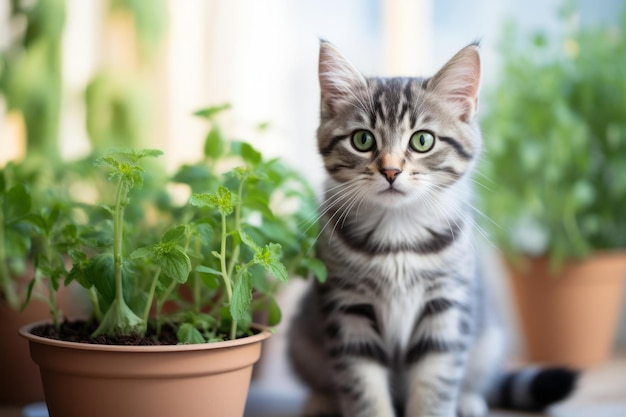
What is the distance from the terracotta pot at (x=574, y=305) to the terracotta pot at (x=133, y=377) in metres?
A: 1.23

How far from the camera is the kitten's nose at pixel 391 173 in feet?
4.26

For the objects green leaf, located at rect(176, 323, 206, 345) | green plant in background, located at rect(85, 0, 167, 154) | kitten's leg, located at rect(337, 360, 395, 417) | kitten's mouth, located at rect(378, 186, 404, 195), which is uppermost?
green plant in background, located at rect(85, 0, 167, 154)

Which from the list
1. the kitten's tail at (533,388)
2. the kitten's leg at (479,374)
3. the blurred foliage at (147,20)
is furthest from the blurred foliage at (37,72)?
the kitten's tail at (533,388)

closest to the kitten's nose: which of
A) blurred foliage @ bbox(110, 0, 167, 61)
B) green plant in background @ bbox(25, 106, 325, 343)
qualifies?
green plant in background @ bbox(25, 106, 325, 343)

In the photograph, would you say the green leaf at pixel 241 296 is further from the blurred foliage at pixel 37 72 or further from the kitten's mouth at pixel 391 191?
the blurred foliage at pixel 37 72

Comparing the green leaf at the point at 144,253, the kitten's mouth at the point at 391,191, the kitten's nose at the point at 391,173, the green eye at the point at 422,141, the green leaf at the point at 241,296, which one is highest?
the green eye at the point at 422,141

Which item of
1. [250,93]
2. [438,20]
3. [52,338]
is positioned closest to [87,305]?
[52,338]

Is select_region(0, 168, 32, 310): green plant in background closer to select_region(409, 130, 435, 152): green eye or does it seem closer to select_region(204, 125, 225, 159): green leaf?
select_region(204, 125, 225, 159): green leaf

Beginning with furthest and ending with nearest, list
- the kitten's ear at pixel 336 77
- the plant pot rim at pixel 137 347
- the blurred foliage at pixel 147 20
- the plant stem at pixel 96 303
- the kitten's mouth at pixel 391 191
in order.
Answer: the blurred foliage at pixel 147 20
the kitten's ear at pixel 336 77
the kitten's mouth at pixel 391 191
the plant stem at pixel 96 303
the plant pot rim at pixel 137 347

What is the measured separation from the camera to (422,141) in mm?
1392

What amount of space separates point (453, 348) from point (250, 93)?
1.45 meters

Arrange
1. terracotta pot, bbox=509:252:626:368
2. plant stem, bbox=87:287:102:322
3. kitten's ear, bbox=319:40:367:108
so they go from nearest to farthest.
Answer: plant stem, bbox=87:287:102:322 < kitten's ear, bbox=319:40:367:108 < terracotta pot, bbox=509:252:626:368

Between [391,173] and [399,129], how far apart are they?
0.42ft

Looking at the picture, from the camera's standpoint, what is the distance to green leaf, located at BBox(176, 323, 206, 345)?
1.13 m
